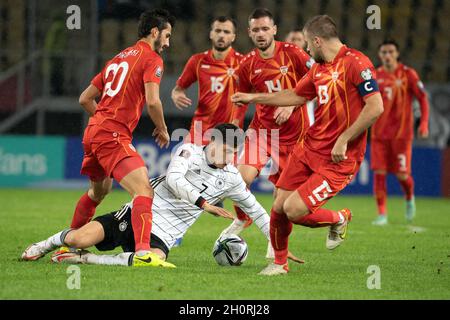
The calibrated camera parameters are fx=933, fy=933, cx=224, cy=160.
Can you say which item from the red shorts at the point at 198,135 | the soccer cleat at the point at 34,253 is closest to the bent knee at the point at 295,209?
the soccer cleat at the point at 34,253

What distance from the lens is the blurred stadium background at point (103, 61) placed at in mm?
17234

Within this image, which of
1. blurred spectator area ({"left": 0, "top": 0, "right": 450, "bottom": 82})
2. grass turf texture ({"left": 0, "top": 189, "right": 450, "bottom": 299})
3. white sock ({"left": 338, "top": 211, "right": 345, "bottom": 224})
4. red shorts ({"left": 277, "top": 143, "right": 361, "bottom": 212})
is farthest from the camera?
blurred spectator area ({"left": 0, "top": 0, "right": 450, "bottom": 82})

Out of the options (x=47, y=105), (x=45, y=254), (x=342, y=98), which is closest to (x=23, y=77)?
(x=47, y=105)

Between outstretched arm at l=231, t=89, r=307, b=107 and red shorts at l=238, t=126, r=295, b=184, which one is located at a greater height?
outstretched arm at l=231, t=89, r=307, b=107

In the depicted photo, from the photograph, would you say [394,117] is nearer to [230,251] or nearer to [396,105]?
[396,105]

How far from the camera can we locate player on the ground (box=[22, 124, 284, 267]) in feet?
24.3

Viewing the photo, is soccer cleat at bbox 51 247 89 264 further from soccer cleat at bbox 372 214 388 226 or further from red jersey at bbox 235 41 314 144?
soccer cleat at bbox 372 214 388 226

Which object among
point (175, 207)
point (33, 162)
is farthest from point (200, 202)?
point (33, 162)

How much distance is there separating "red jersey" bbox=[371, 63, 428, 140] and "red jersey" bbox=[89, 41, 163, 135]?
20.5ft

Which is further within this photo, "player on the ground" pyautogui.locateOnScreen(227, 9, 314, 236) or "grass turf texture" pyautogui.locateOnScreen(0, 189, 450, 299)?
"player on the ground" pyautogui.locateOnScreen(227, 9, 314, 236)

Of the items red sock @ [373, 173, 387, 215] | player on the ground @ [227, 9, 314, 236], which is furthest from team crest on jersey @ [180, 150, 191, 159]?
red sock @ [373, 173, 387, 215]

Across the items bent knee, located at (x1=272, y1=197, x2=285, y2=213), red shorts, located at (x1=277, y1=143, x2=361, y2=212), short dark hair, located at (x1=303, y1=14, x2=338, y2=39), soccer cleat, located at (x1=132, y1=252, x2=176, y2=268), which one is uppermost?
short dark hair, located at (x1=303, y1=14, x2=338, y2=39)

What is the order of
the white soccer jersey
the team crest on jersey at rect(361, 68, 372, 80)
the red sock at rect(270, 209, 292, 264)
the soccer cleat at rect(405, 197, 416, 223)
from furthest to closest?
1. the soccer cleat at rect(405, 197, 416, 223)
2. the white soccer jersey
3. the red sock at rect(270, 209, 292, 264)
4. the team crest on jersey at rect(361, 68, 372, 80)

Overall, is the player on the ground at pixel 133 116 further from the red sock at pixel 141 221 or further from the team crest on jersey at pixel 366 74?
the team crest on jersey at pixel 366 74
